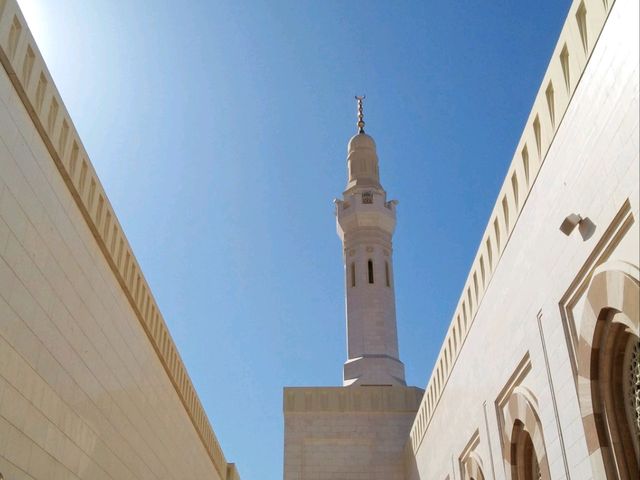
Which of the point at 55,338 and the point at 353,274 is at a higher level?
the point at 353,274

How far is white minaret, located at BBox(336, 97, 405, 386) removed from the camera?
1889cm

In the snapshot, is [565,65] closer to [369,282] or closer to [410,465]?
[410,465]

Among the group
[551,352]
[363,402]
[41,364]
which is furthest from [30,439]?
[363,402]

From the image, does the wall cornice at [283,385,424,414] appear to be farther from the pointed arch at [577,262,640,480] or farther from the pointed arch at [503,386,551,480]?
the pointed arch at [577,262,640,480]

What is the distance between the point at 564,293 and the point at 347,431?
11649 millimetres

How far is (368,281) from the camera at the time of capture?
65.4ft

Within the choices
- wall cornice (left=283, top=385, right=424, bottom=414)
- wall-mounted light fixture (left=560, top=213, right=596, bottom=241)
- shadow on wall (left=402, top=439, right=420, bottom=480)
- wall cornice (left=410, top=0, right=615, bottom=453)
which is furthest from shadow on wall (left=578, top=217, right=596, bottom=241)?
wall cornice (left=283, top=385, right=424, bottom=414)

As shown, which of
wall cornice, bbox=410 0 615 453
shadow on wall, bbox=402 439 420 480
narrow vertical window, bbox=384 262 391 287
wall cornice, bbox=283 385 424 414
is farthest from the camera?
narrow vertical window, bbox=384 262 391 287

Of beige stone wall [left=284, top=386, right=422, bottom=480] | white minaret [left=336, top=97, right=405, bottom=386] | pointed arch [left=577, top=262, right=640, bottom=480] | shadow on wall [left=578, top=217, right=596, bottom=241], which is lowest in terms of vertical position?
pointed arch [left=577, top=262, right=640, bottom=480]

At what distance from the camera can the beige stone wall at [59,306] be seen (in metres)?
4.89

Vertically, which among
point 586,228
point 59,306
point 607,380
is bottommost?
point 607,380

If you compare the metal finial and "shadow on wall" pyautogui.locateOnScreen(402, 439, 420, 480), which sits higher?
the metal finial

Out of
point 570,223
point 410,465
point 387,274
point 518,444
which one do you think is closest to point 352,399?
point 410,465

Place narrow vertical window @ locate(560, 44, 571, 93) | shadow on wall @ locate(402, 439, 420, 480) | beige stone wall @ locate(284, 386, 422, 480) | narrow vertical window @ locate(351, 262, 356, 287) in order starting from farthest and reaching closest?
narrow vertical window @ locate(351, 262, 356, 287), beige stone wall @ locate(284, 386, 422, 480), shadow on wall @ locate(402, 439, 420, 480), narrow vertical window @ locate(560, 44, 571, 93)
